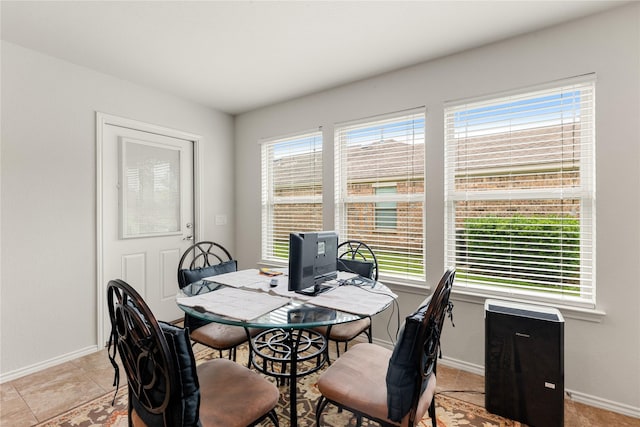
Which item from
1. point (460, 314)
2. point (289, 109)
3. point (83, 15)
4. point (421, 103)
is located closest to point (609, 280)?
point (460, 314)

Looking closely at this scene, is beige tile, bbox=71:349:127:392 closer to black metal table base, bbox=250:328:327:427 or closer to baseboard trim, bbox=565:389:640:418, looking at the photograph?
black metal table base, bbox=250:328:327:427

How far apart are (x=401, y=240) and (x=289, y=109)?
6.42 feet

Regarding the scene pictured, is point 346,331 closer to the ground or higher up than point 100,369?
higher up

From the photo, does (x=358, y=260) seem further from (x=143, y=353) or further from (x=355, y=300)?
(x=143, y=353)

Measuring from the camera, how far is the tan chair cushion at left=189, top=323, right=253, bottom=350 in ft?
6.34

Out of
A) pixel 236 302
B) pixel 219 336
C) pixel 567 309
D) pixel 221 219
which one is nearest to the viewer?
pixel 236 302

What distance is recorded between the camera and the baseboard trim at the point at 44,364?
232 cm

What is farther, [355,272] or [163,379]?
[355,272]

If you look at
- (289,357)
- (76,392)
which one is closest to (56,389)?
(76,392)

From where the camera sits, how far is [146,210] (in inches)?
127

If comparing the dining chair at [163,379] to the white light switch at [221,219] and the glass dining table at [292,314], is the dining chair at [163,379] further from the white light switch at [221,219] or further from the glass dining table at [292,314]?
the white light switch at [221,219]

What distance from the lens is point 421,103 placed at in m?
2.68

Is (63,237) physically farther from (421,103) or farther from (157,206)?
(421,103)

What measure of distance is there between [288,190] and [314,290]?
6.41 feet
